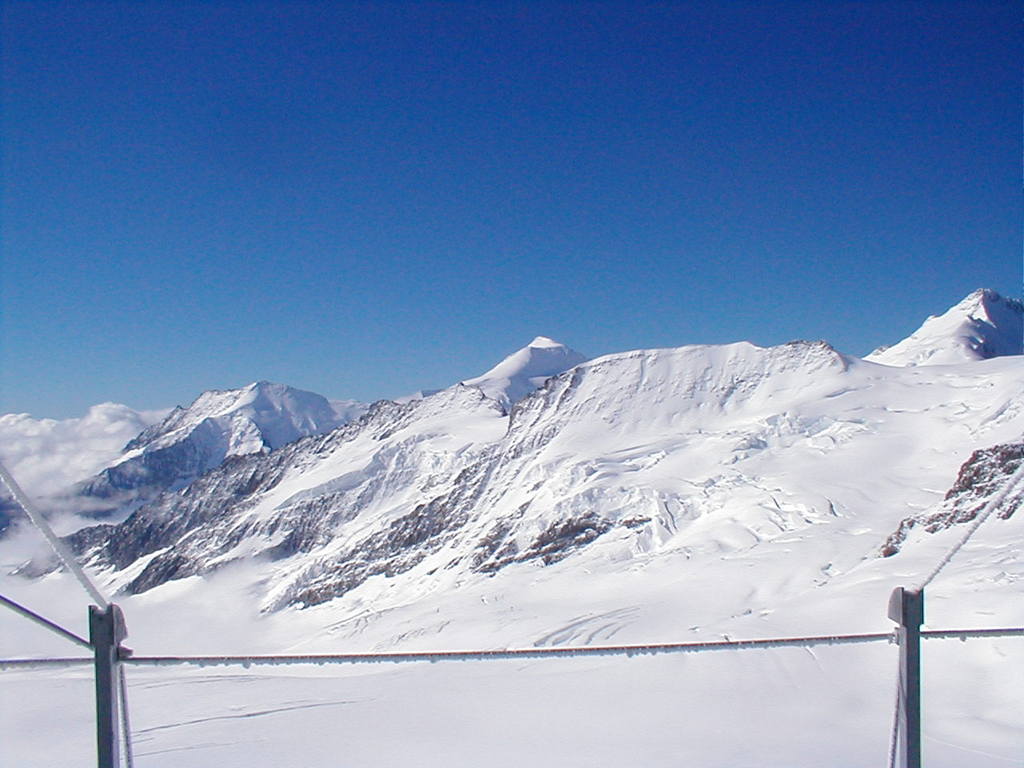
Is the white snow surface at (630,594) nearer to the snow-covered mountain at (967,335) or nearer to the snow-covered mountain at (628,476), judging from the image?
the snow-covered mountain at (628,476)

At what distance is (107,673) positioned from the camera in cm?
302

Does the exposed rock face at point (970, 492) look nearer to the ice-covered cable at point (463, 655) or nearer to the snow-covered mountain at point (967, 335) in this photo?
the ice-covered cable at point (463, 655)

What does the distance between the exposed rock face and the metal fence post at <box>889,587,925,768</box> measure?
35658 mm

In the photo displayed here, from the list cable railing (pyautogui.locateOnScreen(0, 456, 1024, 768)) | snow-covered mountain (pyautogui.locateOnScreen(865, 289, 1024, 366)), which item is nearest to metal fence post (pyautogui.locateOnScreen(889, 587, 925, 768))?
cable railing (pyautogui.locateOnScreen(0, 456, 1024, 768))

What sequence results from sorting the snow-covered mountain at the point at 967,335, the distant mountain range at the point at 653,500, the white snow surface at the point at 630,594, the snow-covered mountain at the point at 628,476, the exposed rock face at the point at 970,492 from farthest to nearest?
the snow-covered mountain at the point at 967,335, the snow-covered mountain at the point at 628,476, the distant mountain range at the point at 653,500, the exposed rock face at the point at 970,492, the white snow surface at the point at 630,594

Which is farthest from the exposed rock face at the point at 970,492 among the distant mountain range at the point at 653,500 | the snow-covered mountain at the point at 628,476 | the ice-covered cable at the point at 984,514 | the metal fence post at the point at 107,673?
the metal fence post at the point at 107,673

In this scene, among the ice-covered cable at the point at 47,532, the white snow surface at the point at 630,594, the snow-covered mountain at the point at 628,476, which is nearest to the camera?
the ice-covered cable at the point at 47,532

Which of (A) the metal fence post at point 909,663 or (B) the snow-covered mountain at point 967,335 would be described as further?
(B) the snow-covered mountain at point 967,335

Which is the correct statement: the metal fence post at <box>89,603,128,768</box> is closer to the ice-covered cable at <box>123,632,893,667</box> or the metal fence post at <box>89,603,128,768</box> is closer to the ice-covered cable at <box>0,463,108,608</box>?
the ice-covered cable at <box>0,463,108,608</box>

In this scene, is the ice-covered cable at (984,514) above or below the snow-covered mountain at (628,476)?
below

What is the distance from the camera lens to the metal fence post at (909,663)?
3242 mm

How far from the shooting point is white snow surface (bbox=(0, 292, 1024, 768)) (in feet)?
22.3

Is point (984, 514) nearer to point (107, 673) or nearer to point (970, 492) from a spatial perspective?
point (107, 673)

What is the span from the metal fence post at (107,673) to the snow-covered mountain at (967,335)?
133 meters
